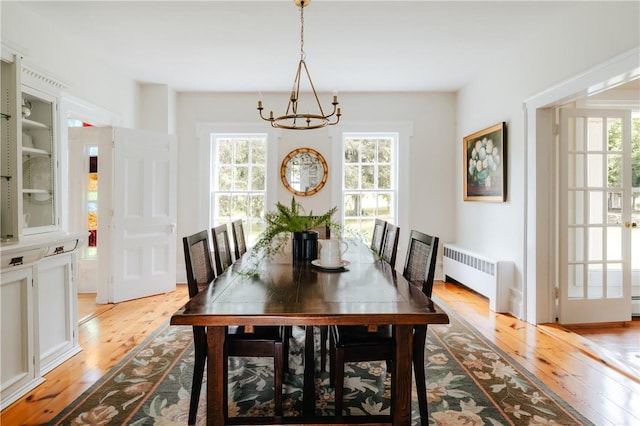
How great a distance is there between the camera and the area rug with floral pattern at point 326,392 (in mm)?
1938

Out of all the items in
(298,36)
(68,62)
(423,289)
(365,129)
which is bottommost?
(423,289)

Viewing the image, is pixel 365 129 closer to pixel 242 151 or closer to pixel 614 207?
pixel 242 151

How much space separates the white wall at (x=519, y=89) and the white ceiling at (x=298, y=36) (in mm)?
145

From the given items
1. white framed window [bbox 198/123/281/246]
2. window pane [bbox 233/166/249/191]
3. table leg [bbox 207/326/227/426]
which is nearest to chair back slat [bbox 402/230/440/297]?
table leg [bbox 207/326/227/426]

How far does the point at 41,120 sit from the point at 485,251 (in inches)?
175

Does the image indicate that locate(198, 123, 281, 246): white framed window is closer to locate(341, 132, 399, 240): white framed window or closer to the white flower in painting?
locate(341, 132, 399, 240): white framed window

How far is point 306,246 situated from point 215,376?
113cm

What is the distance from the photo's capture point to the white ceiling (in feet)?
9.38

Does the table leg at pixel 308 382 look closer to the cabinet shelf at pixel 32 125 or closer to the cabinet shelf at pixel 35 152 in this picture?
the cabinet shelf at pixel 35 152

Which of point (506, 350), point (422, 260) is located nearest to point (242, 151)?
point (422, 260)

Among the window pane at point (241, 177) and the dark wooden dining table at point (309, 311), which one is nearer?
the dark wooden dining table at point (309, 311)

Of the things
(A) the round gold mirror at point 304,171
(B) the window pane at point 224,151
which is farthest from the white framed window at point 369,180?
(B) the window pane at point 224,151

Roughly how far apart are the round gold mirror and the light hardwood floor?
2131 millimetres

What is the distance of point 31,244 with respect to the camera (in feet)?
7.16
